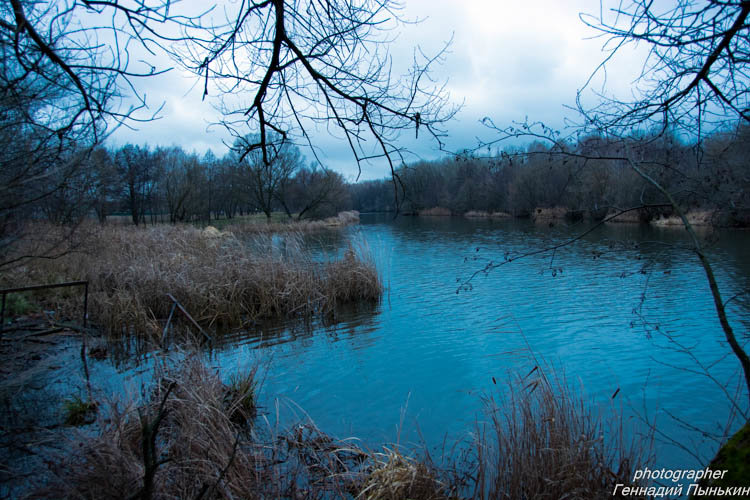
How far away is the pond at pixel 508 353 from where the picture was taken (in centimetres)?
532

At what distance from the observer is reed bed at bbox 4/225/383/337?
30.5 feet

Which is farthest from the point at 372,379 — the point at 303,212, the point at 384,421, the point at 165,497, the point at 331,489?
the point at 303,212

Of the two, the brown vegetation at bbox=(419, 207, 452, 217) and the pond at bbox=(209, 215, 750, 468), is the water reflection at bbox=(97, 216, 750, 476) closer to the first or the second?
the pond at bbox=(209, 215, 750, 468)

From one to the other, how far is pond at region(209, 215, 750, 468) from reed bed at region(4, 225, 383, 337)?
2.82ft

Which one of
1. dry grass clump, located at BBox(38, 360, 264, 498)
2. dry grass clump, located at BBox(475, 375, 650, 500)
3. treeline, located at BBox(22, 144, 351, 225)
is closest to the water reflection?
dry grass clump, located at BBox(475, 375, 650, 500)

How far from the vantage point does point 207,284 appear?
9859 mm

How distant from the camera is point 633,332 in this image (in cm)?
878

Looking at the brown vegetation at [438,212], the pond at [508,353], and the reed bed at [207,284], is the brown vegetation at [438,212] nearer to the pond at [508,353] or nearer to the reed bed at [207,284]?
the pond at [508,353]

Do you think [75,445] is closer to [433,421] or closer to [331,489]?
[331,489]

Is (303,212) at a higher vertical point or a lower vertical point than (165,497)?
higher

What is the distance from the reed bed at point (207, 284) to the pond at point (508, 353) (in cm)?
86

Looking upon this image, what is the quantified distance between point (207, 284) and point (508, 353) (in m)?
6.42

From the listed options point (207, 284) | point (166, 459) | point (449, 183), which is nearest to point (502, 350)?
point (207, 284)

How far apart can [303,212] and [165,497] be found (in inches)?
1686
